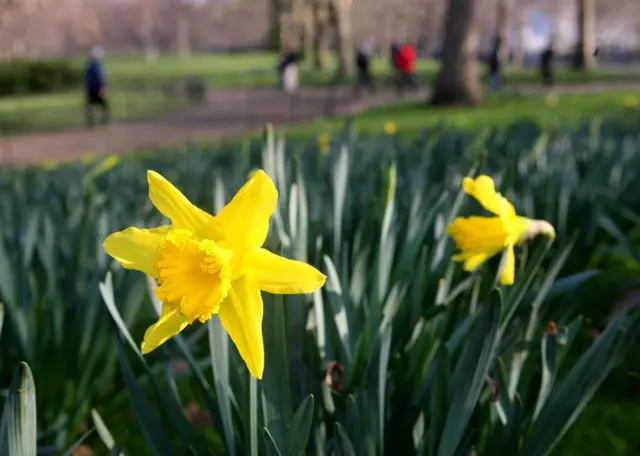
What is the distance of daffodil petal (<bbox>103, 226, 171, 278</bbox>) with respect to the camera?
26.8 inches

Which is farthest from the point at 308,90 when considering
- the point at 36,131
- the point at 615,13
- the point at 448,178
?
the point at 448,178

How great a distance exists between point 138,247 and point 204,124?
1416cm

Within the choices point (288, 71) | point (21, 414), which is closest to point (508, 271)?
point (21, 414)

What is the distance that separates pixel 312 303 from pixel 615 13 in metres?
35.8

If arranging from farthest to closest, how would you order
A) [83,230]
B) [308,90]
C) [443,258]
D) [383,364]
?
1. [308,90]
2. [83,230]
3. [443,258]
4. [383,364]

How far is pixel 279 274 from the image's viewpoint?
636 mm

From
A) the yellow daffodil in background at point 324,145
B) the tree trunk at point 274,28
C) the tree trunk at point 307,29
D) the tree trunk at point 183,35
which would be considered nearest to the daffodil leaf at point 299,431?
the yellow daffodil in background at point 324,145

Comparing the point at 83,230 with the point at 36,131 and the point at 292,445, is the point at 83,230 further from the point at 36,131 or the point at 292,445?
the point at 36,131

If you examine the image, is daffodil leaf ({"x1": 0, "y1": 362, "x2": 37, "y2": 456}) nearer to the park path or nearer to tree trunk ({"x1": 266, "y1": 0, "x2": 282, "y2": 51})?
the park path

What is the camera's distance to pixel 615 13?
107 feet

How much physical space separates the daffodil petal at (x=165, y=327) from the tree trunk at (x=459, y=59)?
11766 mm

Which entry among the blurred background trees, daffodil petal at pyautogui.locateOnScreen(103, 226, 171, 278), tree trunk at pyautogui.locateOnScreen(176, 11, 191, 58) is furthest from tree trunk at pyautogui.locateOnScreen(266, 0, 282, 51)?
daffodil petal at pyautogui.locateOnScreen(103, 226, 171, 278)

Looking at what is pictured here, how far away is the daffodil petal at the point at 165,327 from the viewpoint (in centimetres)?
66

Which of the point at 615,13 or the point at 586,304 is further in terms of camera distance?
the point at 615,13
